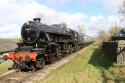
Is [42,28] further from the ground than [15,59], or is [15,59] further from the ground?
[42,28]

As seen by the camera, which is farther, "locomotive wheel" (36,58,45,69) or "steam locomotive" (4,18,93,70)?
"locomotive wheel" (36,58,45,69)

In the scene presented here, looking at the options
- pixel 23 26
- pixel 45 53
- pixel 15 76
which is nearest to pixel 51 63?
pixel 45 53

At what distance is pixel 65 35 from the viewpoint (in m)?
28.0

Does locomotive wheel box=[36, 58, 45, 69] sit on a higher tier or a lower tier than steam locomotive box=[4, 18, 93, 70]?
lower

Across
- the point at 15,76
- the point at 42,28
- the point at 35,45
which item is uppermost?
the point at 42,28

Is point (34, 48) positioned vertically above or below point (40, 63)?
above

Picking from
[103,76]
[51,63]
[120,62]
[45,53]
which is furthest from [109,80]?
[51,63]

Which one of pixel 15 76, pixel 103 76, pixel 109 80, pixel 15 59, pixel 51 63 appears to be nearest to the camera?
pixel 109 80

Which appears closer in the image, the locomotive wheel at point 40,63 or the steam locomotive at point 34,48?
the steam locomotive at point 34,48

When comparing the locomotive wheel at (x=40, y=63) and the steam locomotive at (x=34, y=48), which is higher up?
the steam locomotive at (x=34, y=48)

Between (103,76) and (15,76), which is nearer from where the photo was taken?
(103,76)

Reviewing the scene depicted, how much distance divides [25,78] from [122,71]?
5.59 m

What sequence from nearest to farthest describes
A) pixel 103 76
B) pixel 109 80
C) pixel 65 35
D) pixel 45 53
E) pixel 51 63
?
pixel 109 80
pixel 103 76
pixel 45 53
pixel 51 63
pixel 65 35

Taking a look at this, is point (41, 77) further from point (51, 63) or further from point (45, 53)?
point (51, 63)
